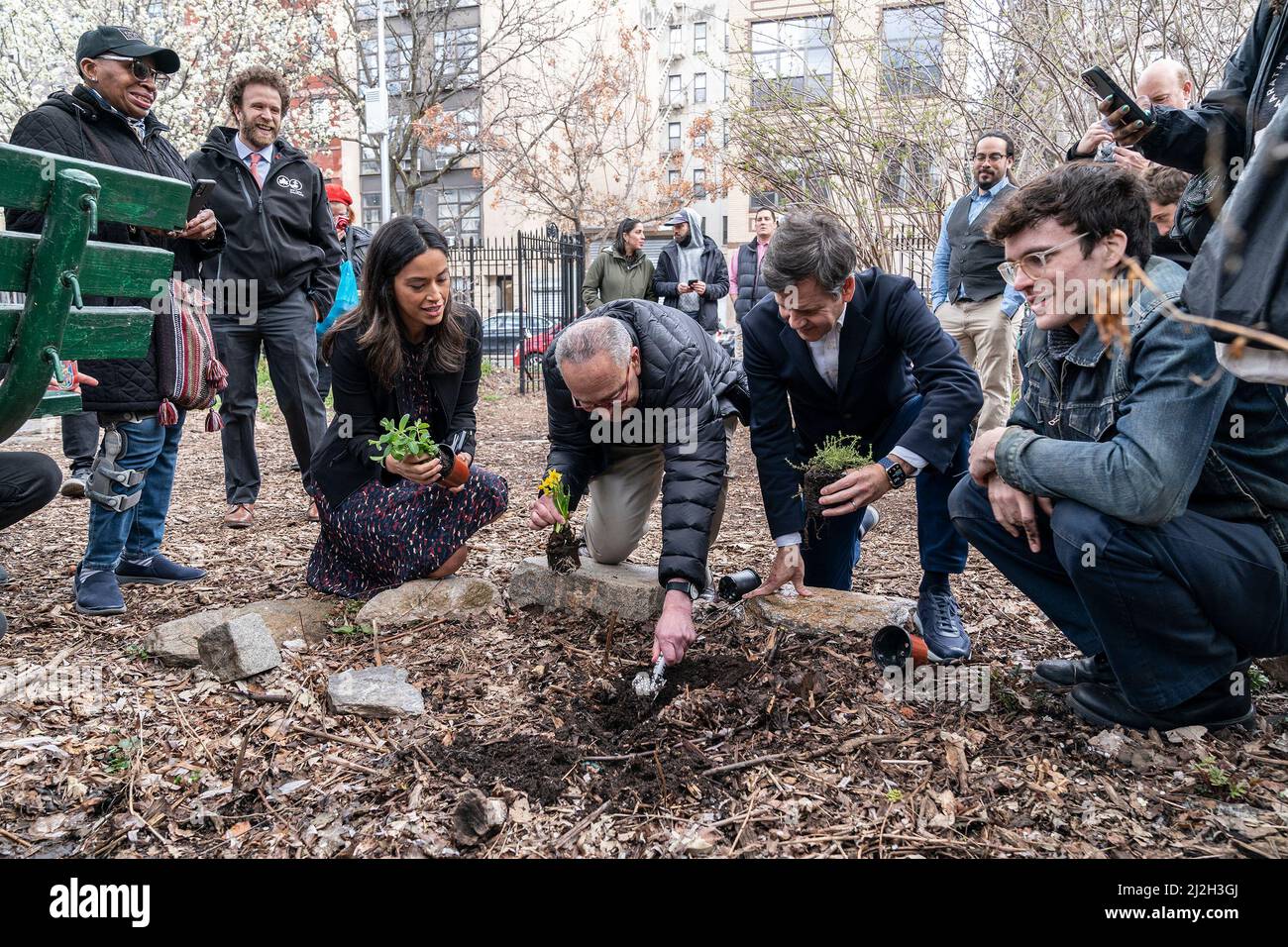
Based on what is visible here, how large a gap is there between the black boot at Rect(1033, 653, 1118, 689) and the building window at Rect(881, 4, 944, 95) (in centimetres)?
601

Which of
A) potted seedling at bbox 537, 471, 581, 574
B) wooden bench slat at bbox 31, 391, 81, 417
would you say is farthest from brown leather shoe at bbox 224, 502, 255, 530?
potted seedling at bbox 537, 471, 581, 574

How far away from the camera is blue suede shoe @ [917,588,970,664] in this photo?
9.72 feet

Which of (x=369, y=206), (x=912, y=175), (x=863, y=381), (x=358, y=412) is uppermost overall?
(x=369, y=206)

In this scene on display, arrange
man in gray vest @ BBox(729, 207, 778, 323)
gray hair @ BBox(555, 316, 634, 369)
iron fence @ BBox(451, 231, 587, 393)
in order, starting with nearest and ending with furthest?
1. gray hair @ BBox(555, 316, 634, 369)
2. man in gray vest @ BBox(729, 207, 778, 323)
3. iron fence @ BBox(451, 231, 587, 393)

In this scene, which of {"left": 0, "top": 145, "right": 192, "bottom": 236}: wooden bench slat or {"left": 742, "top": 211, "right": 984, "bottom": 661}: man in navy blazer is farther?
{"left": 742, "top": 211, "right": 984, "bottom": 661}: man in navy blazer

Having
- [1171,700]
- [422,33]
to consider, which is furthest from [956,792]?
[422,33]

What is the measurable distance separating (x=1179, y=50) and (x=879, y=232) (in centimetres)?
264

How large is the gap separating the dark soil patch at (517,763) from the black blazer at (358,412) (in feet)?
4.51

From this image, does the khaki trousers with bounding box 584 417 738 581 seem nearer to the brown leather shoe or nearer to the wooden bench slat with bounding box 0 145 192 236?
the wooden bench slat with bounding box 0 145 192 236

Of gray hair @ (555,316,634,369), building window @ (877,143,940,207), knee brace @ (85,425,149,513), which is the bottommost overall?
knee brace @ (85,425,149,513)

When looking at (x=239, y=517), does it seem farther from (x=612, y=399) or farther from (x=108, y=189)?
(x=612, y=399)

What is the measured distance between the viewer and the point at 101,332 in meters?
2.46

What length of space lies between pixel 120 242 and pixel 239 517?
6.15 ft

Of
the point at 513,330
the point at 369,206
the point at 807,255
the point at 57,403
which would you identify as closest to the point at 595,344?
the point at 807,255
